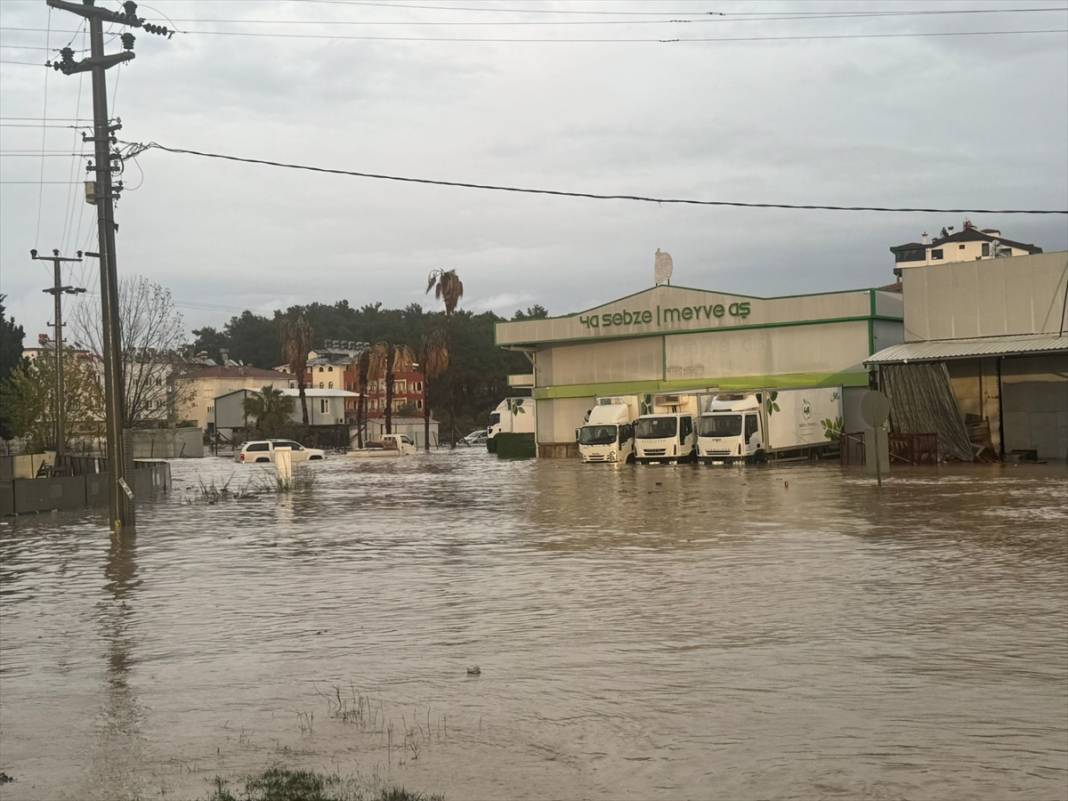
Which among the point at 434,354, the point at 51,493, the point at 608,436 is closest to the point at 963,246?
the point at 434,354

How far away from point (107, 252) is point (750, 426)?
103 ft

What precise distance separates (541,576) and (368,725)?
7910 mm

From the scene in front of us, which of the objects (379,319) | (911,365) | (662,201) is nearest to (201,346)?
(379,319)

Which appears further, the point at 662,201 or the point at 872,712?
the point at 662,201

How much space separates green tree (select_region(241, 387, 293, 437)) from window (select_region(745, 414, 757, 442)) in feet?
178

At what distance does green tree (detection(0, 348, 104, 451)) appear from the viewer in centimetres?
6038

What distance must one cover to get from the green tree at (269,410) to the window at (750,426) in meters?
54.3

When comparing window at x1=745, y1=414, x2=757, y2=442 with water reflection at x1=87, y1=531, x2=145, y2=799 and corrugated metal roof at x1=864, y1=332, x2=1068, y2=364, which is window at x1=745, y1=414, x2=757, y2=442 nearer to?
corrugated metal roof at x1=864, y1=332, x2=1068, y2=364

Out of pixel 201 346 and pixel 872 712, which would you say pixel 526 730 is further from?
pixel 201 346

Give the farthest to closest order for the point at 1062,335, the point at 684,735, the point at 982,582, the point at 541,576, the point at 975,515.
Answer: the point at 1062,335 < the point at 975,515 < the point at 541,576 < the point at 982,582 < the point at 684,735

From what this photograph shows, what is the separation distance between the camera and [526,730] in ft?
26.8

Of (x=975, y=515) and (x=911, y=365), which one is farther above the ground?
(x=911, y=365)

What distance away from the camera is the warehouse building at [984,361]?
46031 millimetres

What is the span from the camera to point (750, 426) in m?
51.2
